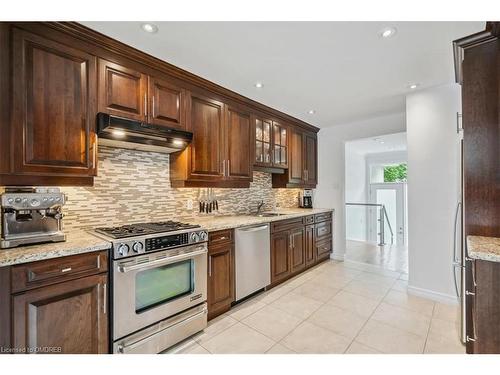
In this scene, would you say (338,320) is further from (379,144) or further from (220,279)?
(379,144)

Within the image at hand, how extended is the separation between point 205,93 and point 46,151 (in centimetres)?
152

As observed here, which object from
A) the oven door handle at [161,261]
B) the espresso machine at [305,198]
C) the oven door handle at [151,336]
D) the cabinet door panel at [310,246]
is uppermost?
the espresso machine at [305,198]

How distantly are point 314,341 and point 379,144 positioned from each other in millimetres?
5077

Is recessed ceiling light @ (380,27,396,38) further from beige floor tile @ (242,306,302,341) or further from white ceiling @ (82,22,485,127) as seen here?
beige floor tile @ (242,306,302,341)

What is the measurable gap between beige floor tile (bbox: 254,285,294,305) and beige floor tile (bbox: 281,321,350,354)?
608 mm

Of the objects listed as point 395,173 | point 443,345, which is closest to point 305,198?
point 443,345

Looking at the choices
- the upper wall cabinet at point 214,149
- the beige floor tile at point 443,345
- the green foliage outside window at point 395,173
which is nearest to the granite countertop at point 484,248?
the beige floor tile at point 443,345

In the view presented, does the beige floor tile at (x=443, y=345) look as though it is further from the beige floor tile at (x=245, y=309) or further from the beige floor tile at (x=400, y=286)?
the beige floor tile at (x=245, y=309)

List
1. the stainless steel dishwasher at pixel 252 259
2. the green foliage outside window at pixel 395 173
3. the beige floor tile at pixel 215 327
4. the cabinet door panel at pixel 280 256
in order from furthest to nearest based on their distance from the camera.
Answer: the green foliage outside window at pixel 395 173 < the cabinet door panel at pixel 280 256 < the stainless steel dishwasher at pixel 252 259 < the beige floor tile at pixel 215 327

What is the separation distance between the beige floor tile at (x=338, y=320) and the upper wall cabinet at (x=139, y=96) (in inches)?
89.5

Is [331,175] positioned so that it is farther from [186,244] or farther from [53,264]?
[53,264]

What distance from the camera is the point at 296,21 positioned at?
1.64 metres

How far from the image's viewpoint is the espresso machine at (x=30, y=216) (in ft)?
4.76

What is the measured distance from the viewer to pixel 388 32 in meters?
1.75
